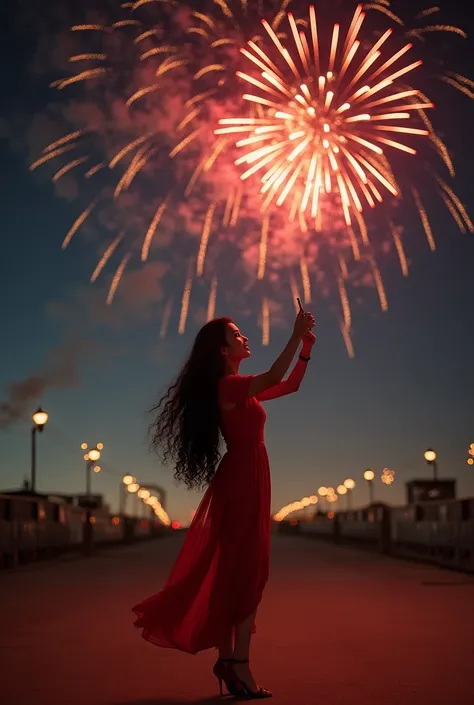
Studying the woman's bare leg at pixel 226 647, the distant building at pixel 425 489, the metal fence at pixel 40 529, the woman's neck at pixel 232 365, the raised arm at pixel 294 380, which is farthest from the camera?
the distant building at pixel 425 489

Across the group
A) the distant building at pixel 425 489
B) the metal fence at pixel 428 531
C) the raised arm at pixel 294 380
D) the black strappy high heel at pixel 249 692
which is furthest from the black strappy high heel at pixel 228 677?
the distant building at pixel 425 489

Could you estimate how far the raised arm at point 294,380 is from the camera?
611 cm

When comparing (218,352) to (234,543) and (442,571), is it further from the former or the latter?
(442,571)

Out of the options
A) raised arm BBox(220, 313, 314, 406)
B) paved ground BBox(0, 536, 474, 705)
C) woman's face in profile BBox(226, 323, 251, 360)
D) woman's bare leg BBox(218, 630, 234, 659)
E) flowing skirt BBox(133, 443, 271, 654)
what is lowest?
paved ground BBox(0, 536, 474, 705)

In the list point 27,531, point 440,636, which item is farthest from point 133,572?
point 440,636

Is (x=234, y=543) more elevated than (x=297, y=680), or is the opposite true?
(x=234, y=543)

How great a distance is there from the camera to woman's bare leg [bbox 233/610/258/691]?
A: 5.45 metres

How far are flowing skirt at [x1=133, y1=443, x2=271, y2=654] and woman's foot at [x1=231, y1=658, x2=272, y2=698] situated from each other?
0.53 ft

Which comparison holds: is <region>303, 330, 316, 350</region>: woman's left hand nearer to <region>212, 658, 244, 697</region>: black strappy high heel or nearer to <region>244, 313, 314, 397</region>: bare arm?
<region>244, 313, 314, 397</region>: bare arm

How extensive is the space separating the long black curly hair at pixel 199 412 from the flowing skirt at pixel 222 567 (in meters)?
0.17

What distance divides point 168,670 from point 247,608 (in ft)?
4.44

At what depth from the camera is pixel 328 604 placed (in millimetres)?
11695

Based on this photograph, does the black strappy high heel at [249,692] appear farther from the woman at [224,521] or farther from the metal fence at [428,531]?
the metal fence at [428,531]

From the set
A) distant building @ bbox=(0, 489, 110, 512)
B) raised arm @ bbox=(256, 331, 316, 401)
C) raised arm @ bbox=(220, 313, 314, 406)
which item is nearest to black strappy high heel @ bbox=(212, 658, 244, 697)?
raised arm @ bbox=(220, 313, 314, 406)
